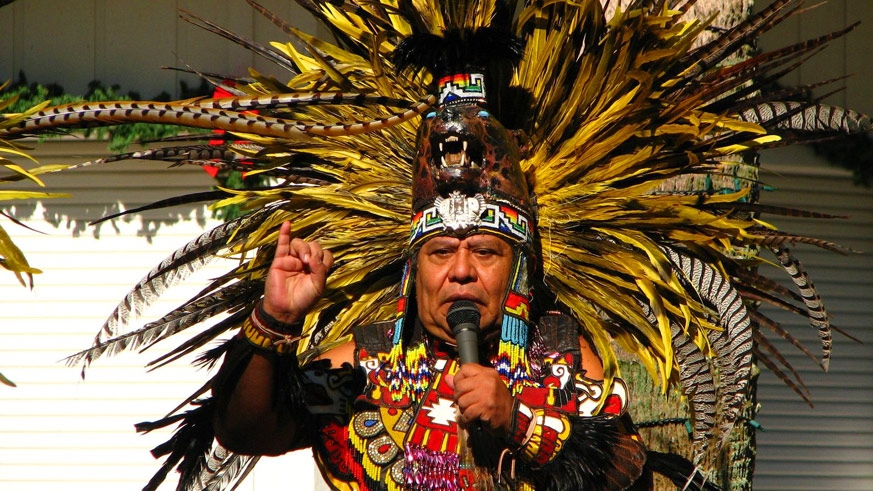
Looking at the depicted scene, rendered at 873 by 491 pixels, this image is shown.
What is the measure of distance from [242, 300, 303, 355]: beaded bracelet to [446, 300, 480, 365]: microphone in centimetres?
41

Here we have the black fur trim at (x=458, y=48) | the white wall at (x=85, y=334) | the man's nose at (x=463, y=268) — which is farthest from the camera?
the white wall at (x=85, y=334)

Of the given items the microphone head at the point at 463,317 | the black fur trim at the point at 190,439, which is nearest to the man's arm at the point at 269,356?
the black fur trim at the point at 190,439

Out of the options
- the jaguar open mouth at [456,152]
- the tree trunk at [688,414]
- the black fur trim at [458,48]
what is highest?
the black fur trim at [458,48]

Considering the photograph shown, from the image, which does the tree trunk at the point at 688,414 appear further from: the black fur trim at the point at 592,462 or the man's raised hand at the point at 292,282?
the man's raised hand at the point at 292,282

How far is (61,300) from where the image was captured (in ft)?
20.4

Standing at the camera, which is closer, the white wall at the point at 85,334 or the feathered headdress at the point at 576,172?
the feathered headdress at the point at 576,172

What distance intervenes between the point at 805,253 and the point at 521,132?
4.26m

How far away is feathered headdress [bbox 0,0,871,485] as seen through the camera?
3.21m

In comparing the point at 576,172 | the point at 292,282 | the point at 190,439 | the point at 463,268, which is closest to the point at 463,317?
the point at 463,268

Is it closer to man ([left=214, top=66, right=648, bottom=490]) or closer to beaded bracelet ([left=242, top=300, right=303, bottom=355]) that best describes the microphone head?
man ([left=214, top=66, right=648, bottom=490])

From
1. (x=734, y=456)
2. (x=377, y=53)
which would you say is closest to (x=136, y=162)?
(x=377, y=53)

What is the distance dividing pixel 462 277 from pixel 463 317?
15 centimetres

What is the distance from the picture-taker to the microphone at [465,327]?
282 cm

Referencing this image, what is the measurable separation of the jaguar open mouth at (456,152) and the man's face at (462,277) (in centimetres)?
21
